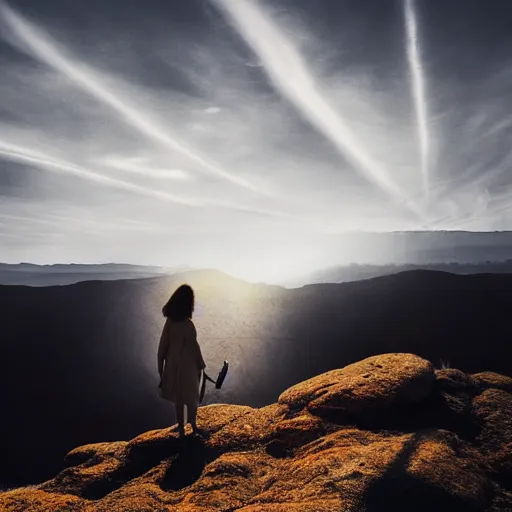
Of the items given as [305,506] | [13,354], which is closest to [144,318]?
[13,354]

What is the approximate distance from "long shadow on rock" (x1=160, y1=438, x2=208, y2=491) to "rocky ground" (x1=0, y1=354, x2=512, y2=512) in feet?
0.06

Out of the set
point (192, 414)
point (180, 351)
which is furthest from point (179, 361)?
point (192, 414)

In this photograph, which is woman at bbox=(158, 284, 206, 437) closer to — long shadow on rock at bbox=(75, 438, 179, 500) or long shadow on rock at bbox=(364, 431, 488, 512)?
long shadow on rock at bbox=(75, 438, 179, 500)

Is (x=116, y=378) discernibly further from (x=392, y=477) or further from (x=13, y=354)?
(x=392, y=477)

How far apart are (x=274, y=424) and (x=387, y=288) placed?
48.8m

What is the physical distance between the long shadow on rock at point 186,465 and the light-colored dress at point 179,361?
739 millimetres

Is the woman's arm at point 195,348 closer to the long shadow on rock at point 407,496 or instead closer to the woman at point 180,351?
the woman at point 180,351

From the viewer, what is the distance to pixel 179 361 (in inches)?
251

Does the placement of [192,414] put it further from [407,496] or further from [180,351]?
[407,496]

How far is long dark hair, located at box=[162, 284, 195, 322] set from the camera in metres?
6.34

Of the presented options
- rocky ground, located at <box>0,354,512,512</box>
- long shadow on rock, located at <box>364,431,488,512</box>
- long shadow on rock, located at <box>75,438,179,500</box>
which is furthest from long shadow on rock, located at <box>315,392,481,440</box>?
long shadow on rock, located at <box>75,438,179,500</box>

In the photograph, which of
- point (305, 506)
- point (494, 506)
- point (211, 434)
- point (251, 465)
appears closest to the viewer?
point (305, 506)

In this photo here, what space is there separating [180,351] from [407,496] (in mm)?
3804

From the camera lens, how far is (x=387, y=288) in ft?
170
